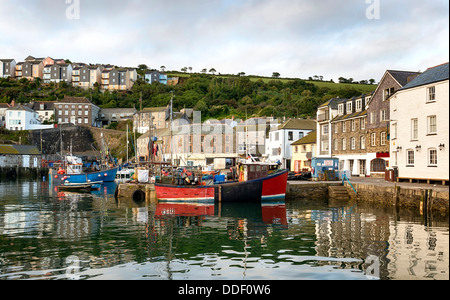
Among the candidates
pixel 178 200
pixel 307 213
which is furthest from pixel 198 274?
pixel 178 200

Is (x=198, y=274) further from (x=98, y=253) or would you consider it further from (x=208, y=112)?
(x=208, y=112)

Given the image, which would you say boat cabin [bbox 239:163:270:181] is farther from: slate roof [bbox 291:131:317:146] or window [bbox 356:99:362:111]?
slate roof [bbox 291:131:317:146]

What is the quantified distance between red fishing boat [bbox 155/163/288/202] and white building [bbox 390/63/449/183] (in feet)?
33.8

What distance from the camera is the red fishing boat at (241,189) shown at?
32.6m

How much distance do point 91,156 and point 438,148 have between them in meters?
109

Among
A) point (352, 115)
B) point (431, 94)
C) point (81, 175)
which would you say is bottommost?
point (81, 175)

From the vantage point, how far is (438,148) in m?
28.1

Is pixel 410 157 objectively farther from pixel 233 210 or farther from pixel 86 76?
pixel 86 76

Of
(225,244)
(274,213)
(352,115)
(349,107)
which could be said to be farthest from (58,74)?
A: (225,244)

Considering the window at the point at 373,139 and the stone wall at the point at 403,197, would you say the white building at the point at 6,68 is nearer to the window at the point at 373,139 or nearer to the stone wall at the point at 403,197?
the window at the point at 373,139

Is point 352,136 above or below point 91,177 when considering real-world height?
above

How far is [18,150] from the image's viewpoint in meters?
104

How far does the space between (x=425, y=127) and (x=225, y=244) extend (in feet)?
67.8

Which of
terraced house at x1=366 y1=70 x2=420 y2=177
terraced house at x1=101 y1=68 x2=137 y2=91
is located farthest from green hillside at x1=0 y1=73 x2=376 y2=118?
terraced house at x1=366 y1=70 x2=420 y2=177
